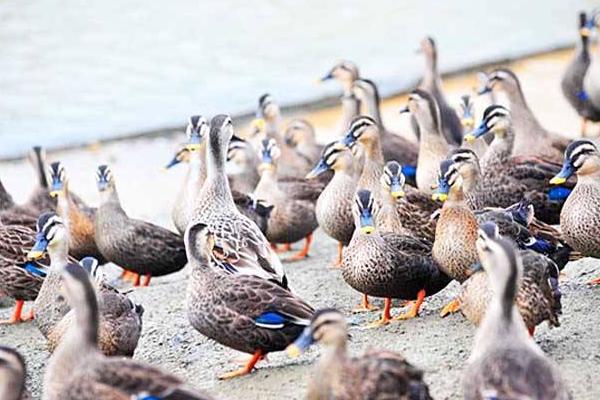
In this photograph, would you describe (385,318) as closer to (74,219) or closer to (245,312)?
(245,312)

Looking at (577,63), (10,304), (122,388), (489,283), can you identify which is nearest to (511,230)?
(489,283)

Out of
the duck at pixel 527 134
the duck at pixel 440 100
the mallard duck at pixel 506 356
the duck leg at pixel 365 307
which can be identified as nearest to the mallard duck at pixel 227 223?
the duck leg at pixel 365 307

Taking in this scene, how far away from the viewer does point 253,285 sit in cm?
748

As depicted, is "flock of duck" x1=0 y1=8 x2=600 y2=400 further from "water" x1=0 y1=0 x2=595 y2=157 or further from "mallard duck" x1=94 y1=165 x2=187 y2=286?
"water" x1=0 y1=0 x2=595 y2=157

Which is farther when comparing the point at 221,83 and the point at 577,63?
the point at 221,83

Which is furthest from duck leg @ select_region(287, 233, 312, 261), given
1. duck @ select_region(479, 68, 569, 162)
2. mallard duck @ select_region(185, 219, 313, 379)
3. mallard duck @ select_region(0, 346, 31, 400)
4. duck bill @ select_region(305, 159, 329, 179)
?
mallard duck @ select_region(0, 346, 31, 400)

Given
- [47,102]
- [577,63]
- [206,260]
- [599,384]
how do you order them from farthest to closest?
[47,102], [577,63], [206,260], [599,384]

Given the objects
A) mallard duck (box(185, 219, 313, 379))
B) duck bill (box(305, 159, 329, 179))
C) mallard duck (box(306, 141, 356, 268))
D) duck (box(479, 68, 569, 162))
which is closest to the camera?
mallard duck (box(185, 219, 313, 379))

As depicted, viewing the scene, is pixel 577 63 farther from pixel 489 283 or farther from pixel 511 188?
pixel 489 283

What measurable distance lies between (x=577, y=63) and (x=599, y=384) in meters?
8.22

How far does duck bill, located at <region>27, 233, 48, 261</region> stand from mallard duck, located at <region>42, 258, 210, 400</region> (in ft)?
7.04

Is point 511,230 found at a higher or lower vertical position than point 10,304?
higher

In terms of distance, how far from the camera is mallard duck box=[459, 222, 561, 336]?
23.1 feet

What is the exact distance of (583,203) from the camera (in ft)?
28.0
